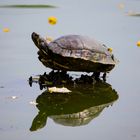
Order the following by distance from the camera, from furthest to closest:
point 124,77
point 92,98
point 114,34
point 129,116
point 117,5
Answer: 1. point 117,5
2. point 114,34
3. point 124,77
4. point 92,98
5. point 129,116

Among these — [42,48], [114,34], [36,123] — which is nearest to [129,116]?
[36,123]

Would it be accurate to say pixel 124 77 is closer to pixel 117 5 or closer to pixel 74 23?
pixel 74 23

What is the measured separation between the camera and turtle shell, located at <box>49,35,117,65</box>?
5535mm

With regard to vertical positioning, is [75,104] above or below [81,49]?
below

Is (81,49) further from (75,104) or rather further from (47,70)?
(75,104)

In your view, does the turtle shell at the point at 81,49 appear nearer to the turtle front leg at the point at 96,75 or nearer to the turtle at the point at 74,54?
the turtle at the point at 74,54

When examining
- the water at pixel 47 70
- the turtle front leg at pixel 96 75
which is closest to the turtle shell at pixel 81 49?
the turtle front leg at pixel 96 75

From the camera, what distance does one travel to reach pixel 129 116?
4777 millimetres

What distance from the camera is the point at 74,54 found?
5527 millimetres

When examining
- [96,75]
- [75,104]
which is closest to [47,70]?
[96,75]

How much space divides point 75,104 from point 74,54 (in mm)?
733

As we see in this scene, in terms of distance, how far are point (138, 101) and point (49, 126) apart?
119 cm

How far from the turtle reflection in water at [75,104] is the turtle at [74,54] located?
0.72 feet

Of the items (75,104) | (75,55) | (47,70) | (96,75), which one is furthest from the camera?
(47,70)
